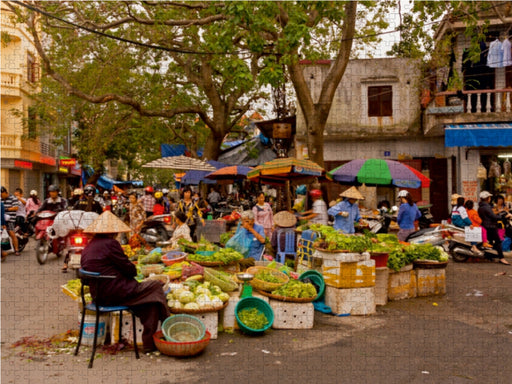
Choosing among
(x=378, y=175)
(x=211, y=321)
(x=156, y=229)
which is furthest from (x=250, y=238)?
(x=378, y=175)

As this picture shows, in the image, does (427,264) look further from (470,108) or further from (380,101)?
(380,101)

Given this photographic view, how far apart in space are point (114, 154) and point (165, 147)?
10740mm

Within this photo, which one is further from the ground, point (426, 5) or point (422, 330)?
point (426, 5)

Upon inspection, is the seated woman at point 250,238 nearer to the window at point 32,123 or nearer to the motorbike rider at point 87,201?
the motorbike rider at point 87,201

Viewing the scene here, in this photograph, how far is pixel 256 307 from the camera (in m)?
5.51

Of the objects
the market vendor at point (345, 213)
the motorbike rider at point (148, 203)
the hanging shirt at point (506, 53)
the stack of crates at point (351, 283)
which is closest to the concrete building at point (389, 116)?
the hanging shirt at point (506, 53)

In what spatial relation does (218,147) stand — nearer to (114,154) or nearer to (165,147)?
(165,147)

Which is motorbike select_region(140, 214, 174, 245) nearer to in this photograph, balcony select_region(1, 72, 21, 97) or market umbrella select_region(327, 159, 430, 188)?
market umbrella select_region(327, 159, 430, 188)

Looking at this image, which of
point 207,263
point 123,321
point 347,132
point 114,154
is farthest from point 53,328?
point 114,154

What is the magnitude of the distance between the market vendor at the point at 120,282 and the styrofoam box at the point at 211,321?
0.44 meters

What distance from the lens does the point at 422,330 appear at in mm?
5414

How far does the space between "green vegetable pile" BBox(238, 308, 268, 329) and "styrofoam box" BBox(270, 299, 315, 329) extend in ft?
0.58

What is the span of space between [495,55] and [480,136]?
250cm

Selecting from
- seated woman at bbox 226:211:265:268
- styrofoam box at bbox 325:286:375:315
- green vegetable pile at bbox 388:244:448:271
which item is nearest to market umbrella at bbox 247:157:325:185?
seated woman at bbox 226:211:265:268
